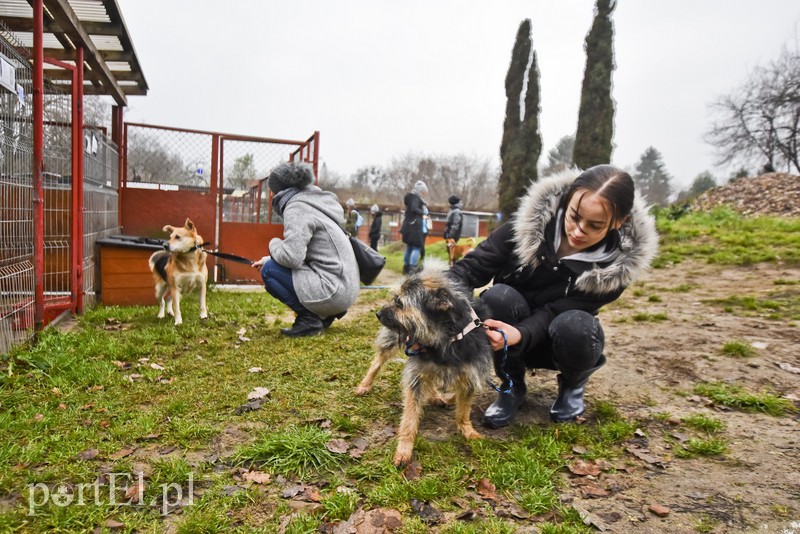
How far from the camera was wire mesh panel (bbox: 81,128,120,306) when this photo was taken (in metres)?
5.77

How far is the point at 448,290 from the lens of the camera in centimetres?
265

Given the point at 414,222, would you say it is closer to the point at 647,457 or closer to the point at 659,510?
the point at 647,457

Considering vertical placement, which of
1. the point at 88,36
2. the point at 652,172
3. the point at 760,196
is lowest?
the point at 760,196

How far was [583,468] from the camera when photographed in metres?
2.40

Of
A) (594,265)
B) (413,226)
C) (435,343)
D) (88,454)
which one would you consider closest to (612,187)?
(594,265)

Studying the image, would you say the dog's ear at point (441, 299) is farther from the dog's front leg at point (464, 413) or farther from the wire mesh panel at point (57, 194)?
the wire mesh panel at point (57, 194)

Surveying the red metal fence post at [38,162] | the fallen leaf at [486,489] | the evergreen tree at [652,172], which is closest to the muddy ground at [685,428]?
the fallen leaf at [486,489]

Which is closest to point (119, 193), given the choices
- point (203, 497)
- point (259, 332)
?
point (259, 332)

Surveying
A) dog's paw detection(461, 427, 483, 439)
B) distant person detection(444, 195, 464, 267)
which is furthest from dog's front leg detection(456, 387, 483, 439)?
distant person detection(444, 195, 464, 267)

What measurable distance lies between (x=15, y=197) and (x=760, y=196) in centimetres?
1898

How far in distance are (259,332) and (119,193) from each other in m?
4.93

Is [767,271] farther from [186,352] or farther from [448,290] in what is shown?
[186,352]

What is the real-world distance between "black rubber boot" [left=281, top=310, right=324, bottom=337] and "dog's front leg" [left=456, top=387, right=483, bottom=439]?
2528 mm

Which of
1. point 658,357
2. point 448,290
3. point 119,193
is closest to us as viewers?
point 448,290
